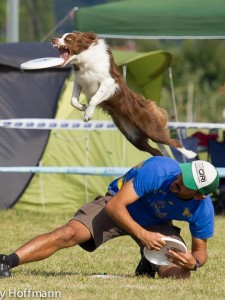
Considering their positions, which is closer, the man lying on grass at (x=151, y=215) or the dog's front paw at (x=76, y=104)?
the man lying on grass at (x=151, y=215)

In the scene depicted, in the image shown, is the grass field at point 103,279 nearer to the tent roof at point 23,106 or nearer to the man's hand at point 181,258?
the man's hand at point 181,258

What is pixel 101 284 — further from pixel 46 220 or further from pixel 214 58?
pixel 214 58

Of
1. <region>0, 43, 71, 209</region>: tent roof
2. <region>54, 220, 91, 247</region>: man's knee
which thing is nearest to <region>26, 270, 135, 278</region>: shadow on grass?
<region>54, 220, 91, 247</region>: man's knee

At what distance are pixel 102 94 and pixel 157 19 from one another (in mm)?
3632

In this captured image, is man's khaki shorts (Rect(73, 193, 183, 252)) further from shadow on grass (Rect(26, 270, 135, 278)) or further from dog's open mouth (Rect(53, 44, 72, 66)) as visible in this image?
dog's open mouth (Rect(53, 44, 72, 66))

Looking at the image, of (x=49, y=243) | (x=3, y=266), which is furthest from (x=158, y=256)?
(x=3, y=266)

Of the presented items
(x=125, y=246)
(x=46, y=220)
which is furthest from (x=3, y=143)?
(x=125, y=246)

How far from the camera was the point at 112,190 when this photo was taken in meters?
6.01

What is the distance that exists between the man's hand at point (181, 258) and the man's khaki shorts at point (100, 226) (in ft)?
0.84

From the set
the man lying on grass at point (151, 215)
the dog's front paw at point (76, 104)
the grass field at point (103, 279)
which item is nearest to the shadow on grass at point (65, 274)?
the grass field at point (103, 279)

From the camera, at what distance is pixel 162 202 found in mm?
5574

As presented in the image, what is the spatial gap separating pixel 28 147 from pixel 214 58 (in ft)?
88.9

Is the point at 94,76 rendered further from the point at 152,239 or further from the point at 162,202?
the point at 152,239

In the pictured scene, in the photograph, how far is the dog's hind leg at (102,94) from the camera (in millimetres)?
7684
